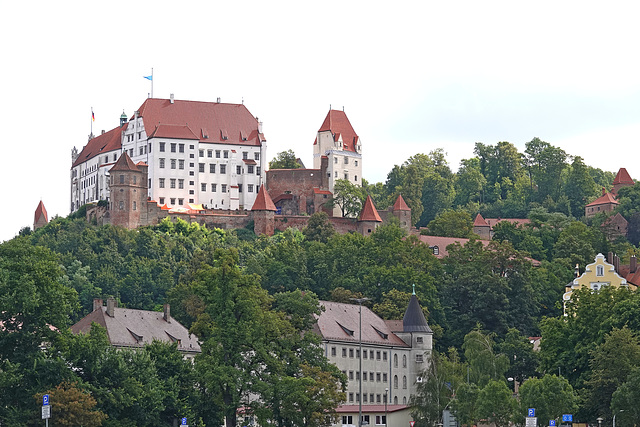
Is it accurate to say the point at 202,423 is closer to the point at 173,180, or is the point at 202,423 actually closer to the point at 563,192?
the point at 173,180

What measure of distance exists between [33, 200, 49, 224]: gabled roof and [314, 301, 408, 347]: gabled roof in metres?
70.7

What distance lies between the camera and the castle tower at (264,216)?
15688cm

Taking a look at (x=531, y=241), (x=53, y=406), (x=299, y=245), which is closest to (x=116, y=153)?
(x=299, y=245)

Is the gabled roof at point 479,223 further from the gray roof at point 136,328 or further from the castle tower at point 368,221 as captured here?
the gray roof at point 136,328

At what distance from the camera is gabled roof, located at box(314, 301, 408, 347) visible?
362 ft

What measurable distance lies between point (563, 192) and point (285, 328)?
11646 centimetres

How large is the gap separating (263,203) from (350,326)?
4616cm

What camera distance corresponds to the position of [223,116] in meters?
170

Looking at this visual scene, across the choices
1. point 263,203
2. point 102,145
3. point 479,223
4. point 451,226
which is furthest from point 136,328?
point 479,223

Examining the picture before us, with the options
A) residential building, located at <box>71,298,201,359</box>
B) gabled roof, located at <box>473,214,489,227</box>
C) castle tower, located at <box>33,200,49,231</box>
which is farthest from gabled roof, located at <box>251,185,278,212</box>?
residential building, located at <box>71,298,201,359</box>

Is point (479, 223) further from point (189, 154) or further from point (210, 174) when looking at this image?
point (189, 154)

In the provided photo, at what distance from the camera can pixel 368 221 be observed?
159 meters

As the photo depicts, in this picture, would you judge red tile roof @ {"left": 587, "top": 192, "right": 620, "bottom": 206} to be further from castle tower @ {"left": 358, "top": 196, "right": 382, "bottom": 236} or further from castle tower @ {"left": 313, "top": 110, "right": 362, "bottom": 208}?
castle tower @ {"left": 358, "top": 196, "right": 382, "bottom": 236}

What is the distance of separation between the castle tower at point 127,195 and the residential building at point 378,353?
40.1 metres
